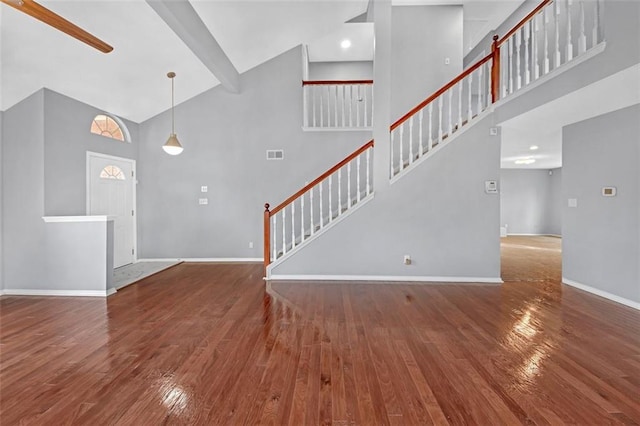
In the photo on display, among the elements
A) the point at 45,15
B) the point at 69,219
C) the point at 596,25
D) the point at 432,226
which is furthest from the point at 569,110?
the point at 69,219

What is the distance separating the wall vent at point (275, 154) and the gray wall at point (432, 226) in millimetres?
2399

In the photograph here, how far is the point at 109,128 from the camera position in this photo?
5645 millimetres

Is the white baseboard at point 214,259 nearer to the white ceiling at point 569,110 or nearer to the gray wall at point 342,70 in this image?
the gray wall at point 342,70

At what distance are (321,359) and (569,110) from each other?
14.2ft

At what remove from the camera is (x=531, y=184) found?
35.4ft

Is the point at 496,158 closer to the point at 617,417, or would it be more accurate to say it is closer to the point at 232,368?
the point at 617,417

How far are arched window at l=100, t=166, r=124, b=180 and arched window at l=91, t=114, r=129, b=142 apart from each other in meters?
0.58

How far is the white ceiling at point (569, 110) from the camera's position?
10.1 ft

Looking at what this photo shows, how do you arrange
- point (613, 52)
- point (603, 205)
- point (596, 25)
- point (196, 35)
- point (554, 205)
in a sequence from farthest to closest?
point (554, 205)
point (196, 35)
point (603, 205)
point (596, 25)
point (613, 52)

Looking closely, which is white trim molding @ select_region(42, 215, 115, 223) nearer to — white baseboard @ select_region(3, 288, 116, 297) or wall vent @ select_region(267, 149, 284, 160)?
white baseboard @ select_region(3, 288, 116, 297)

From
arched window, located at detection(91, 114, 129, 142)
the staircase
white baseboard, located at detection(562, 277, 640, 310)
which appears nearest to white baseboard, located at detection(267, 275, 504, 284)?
the staircase

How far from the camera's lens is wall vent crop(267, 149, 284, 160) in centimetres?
635

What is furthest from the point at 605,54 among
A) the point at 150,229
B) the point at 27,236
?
the point at 150,229

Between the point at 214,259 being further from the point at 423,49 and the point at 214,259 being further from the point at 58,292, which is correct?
the point at 423,49
